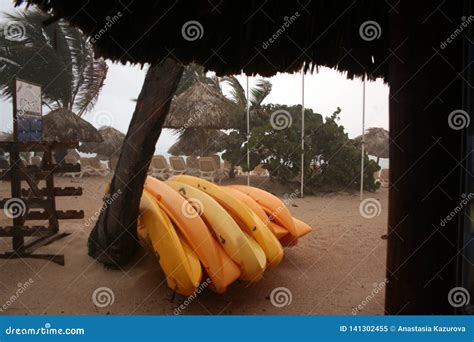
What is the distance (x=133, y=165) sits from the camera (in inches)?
118

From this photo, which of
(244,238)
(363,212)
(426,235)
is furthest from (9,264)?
(363,212)

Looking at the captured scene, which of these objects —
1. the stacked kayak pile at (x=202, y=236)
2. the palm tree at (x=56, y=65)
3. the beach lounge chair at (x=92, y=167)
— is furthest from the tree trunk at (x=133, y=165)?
the beach lounge chair at (x=92, y=167)

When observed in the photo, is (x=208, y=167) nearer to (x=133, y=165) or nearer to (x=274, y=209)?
(x=274, y=209)

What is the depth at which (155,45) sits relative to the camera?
83.2 inches

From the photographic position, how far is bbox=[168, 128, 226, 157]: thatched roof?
13.5m

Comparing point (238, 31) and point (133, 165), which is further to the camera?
point (133, 165)

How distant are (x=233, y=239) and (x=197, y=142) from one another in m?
11.5

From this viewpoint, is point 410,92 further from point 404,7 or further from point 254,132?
point 254,132

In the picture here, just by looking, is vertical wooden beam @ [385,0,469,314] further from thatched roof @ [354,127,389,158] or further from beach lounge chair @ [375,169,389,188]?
thatched roof @ [354,127,389,158]

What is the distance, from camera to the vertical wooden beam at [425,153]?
1.24 m

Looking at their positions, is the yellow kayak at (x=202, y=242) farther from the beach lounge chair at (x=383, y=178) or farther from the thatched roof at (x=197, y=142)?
the thatched roof at (x=197, y=142)

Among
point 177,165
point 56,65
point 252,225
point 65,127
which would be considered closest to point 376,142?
point 177,165

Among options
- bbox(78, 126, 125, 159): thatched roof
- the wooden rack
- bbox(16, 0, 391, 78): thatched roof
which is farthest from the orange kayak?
bbox(78, 126, 125, 159): thatched roof

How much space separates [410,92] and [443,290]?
0.70 meters
